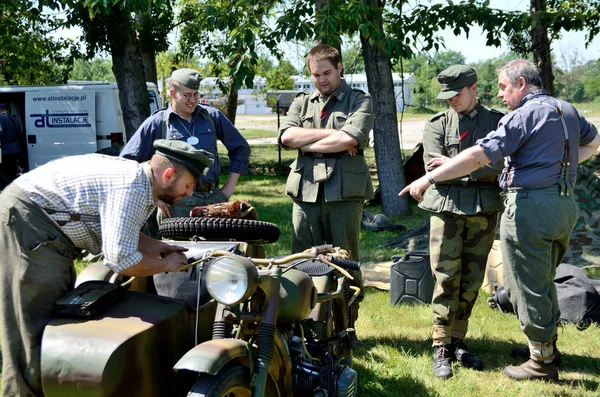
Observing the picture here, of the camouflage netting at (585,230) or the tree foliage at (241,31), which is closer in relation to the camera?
the camouflage netting at (585,230)

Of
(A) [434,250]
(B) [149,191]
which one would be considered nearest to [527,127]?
(A) [434,250]

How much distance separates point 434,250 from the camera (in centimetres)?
495

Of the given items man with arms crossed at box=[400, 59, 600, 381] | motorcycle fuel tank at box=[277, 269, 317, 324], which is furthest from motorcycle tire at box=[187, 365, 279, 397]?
man with arms crossed at box=[400, 59, 600, 381]

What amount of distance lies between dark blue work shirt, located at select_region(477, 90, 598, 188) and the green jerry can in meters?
1.93

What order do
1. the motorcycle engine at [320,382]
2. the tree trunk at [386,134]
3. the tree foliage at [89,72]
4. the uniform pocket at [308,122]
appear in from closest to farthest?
the motorcycle engine at [320,382], the uniform pocket at [308,122], the tree trunk at [386,134], the tree foliage at [89,72]

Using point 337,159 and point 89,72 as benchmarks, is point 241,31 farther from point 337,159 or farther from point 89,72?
point 89,72

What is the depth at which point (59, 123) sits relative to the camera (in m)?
13.5

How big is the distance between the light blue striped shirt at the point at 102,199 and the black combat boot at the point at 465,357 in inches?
108

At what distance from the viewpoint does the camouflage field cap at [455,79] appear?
476cm

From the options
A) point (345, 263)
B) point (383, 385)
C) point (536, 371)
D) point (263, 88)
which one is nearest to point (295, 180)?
point (345, 263)

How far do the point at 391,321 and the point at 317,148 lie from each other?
1.72 m

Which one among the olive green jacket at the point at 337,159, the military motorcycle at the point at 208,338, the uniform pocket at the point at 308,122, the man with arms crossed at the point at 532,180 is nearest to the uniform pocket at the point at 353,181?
the olive green jacket at the point at 337,159

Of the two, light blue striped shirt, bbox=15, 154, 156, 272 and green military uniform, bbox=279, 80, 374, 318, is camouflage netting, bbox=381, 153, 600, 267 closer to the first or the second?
green military uniform, bbox=279, 80, 374, 318

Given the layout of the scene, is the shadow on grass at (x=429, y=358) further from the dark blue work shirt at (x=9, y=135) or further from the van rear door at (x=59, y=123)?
the van rear door at (x=59, y=123)
